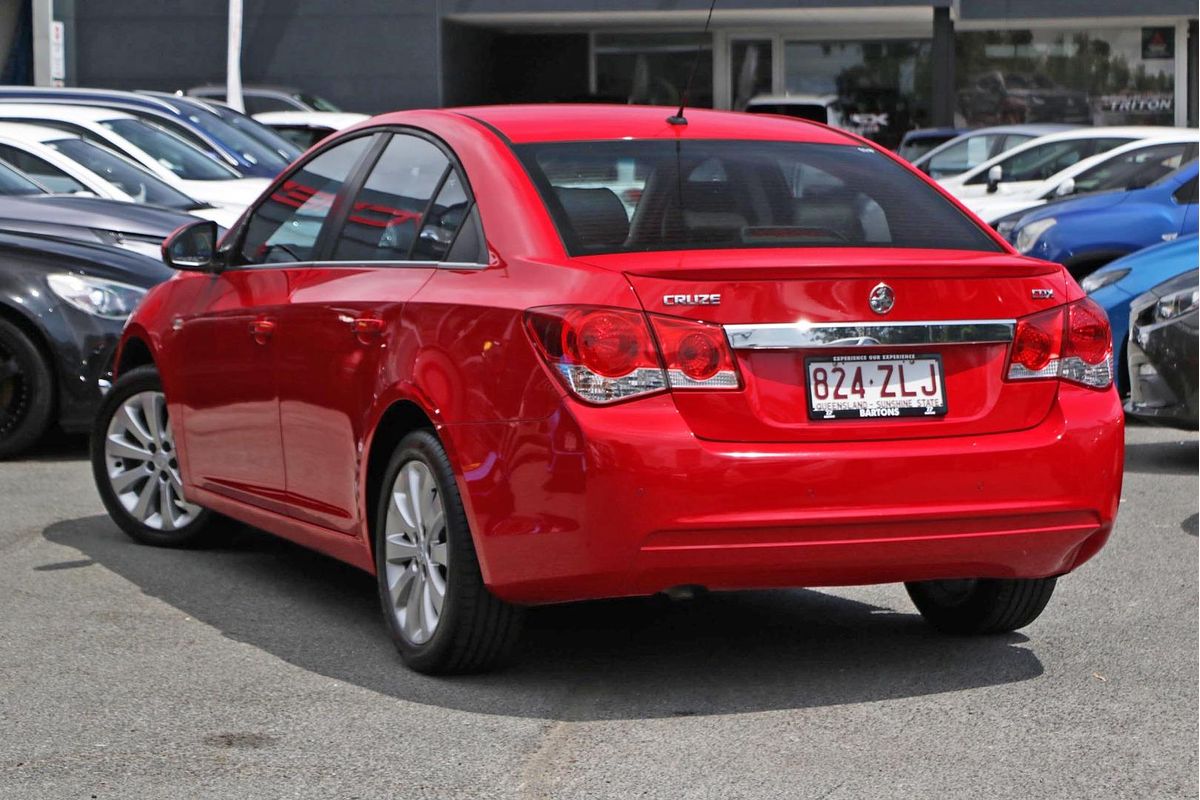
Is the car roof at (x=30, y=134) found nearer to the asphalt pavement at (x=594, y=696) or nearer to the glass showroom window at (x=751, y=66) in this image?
the asphalt pavement at (x=594, y=696)

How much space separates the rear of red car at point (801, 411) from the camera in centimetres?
478

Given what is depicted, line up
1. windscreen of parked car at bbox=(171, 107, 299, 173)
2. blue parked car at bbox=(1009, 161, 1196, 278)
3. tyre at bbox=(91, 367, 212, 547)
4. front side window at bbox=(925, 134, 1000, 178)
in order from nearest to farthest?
1. tyre at bbox=(91, 367, 212, 547)
2. blue parked car at bbox=(1009, 161, 1196, 278)
3. windscreen of parked car at bbox=(171, 107, 299, 173)
4. front side window at bbox=(925, 134, 1000, 178)

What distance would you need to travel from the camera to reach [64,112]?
15250mm

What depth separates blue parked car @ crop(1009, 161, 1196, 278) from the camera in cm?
1291

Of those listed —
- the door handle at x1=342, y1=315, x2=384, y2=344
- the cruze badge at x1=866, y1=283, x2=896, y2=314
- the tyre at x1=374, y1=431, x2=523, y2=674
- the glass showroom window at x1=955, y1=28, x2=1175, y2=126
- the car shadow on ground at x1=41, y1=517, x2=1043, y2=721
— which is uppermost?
the glass showroom window at x1=955, y1=28, x2=1175, y2=126

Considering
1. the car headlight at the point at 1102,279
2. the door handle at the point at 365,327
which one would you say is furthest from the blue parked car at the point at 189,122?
the door handle at the point at 365,327

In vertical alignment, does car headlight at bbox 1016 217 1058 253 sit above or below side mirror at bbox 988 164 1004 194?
below

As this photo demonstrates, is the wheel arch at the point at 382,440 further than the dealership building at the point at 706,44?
No

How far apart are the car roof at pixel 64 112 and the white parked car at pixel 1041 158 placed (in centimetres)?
753

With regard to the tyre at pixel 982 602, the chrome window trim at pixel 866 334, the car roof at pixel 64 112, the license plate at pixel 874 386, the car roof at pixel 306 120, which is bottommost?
the tyre at pixel 982 602

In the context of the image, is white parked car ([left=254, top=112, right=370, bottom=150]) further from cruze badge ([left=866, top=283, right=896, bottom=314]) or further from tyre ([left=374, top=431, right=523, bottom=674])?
cruze badge ([left=866, top=283, right=896, bottom=314])

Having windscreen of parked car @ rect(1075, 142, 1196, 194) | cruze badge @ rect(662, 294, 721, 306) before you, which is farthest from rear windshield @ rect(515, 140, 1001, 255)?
windscreen of parked car @ rect(1075, 142, 1196, 194)

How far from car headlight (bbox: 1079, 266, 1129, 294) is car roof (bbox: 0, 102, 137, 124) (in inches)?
307

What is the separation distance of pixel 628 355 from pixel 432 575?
95cm
